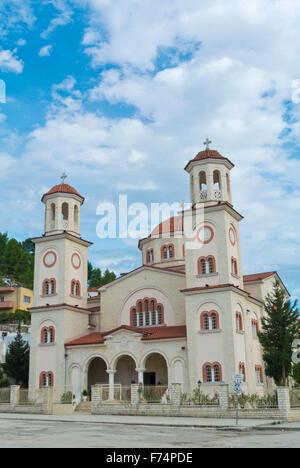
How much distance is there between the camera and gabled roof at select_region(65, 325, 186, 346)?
3447 cm

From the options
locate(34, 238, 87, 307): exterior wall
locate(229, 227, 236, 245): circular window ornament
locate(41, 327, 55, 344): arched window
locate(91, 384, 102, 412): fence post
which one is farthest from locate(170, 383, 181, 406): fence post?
locate(34, 238, 87, 307): exterior wall

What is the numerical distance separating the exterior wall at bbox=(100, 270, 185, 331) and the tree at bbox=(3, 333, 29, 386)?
6.91m

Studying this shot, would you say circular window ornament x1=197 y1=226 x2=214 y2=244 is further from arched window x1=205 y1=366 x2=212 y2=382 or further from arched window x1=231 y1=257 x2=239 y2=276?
arched window x1=205 y1=366 x2=212 y2=382

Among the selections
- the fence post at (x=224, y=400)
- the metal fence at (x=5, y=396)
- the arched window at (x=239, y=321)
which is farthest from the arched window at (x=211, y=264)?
the metal fence at (x=5, y=396)

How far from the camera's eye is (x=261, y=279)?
→ 4097 cm

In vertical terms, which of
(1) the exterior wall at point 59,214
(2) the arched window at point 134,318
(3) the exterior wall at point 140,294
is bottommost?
(2) the arched window at point 134,318

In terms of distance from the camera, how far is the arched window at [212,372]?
104 ft

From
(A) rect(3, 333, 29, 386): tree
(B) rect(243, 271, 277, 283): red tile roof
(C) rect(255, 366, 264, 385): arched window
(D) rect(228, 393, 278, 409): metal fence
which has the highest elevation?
(B) rect(243, 271, 277, 283): red tile roof

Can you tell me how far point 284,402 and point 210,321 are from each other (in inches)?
339

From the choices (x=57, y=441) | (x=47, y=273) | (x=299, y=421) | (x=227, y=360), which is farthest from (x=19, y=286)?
(x=57, y=441)

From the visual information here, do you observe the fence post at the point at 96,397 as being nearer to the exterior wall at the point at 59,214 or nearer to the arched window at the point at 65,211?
the exterior wall at the point at 59,214

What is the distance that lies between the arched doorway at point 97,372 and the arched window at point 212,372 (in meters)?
10.8
